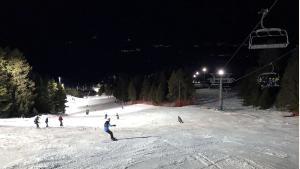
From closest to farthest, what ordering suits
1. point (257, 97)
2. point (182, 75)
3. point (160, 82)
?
1. point (257, 97)
2. point (182, 75)
3. point (160, 82)

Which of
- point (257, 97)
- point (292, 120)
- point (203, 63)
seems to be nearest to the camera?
point (292, 120)

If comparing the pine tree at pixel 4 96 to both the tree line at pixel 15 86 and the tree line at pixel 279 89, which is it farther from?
the tree line at pixel 279 89

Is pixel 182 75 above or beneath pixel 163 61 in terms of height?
beneath

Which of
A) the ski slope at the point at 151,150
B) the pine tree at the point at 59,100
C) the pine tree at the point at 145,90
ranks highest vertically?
the pine tree at the point at 145,90

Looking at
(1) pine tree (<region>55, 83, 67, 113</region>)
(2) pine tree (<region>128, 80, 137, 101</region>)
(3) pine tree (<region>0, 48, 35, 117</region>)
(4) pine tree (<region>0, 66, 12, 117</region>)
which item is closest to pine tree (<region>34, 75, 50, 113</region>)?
(3) pine tree (<region>0, 48, 35, 117</region>)

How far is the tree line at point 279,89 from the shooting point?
154 ft

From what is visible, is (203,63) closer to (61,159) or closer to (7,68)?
(7,68)

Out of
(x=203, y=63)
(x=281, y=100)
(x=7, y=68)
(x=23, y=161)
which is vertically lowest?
(x=23, y=161)

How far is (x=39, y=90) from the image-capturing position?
64.5 m

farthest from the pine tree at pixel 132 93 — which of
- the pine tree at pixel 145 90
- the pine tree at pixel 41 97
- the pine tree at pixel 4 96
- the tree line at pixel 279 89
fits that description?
the pine tree at pixel 4 96

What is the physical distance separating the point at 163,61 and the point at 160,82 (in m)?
96.0

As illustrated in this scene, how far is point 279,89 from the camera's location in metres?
61.0

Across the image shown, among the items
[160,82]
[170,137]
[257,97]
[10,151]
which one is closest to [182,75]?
[160,82]

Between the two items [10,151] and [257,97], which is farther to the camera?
[257,97]
